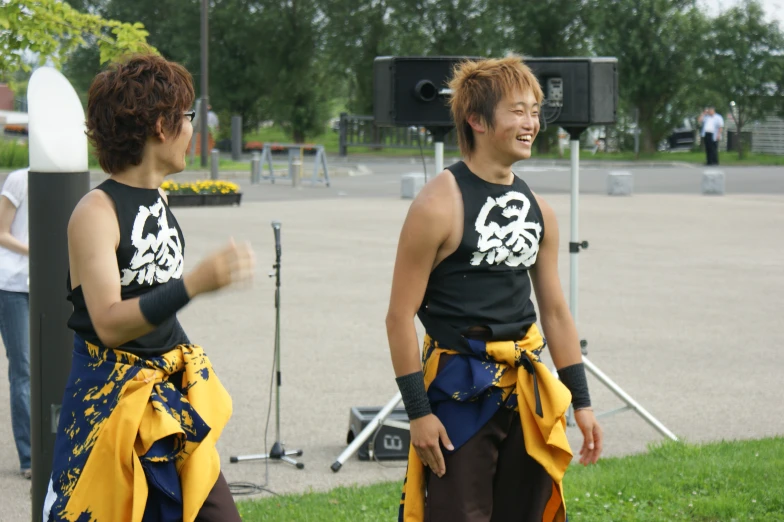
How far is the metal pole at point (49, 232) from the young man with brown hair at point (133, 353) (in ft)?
2.96

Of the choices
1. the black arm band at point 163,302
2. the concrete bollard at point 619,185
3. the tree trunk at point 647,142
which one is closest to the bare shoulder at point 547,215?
the black arm band at point 163,302

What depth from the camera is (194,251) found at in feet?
47.2

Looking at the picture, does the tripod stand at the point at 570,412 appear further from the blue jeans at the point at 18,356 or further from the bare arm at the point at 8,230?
the bare arm at the point at 8,230

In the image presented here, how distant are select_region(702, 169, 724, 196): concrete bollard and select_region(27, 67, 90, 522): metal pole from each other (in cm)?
2203

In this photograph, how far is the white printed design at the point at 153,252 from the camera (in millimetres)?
2957

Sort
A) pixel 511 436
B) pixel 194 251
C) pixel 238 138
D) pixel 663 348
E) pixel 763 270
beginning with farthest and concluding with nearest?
pixel 238 138 → pixel 194 251 → pixel 763 270 → pixel 663 348 → pixel 511 436

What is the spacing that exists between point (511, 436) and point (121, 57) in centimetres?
151

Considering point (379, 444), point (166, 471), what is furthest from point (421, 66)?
point (166, 471)

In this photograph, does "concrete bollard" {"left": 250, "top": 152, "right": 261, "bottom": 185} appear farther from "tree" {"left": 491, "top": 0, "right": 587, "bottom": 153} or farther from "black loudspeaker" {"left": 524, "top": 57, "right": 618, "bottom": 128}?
"black loudspeaker" {"left": 524, "top": 57, "right": 618, "bottom": 128}

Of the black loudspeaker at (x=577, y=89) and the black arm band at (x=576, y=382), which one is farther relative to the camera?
the black loudspeaker at (x=577, y=89)

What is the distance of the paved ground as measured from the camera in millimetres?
6652

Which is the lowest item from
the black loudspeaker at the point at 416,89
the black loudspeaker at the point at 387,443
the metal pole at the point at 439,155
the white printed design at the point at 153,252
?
the black loudspeaker at the point at 387,443

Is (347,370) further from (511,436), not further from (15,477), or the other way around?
(511,436)

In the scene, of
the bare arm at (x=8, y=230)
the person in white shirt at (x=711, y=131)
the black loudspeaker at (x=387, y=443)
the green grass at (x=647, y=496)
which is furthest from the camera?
the person in white shirt at (x=711, y=131)
